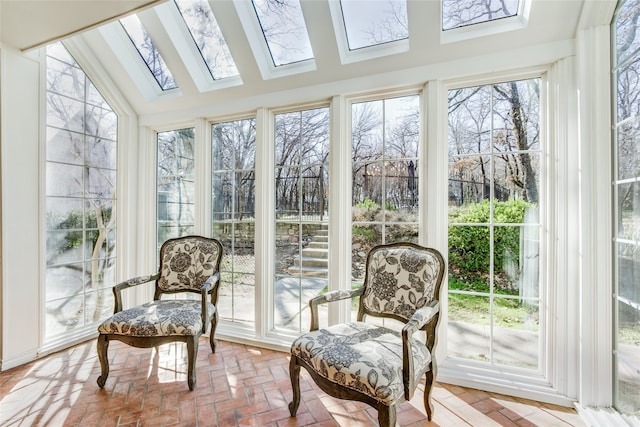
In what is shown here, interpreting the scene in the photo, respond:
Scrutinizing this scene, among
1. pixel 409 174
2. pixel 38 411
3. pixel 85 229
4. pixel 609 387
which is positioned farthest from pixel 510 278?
pixel 85 229

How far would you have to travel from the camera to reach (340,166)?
2.36 m

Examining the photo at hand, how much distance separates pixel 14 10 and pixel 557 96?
354 centimetres

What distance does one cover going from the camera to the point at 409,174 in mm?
2238

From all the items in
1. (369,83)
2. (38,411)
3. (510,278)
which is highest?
(369,83)

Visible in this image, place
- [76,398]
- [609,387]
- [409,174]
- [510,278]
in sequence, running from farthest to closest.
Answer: [409,174] → [510,278] → [76,398] → [609,387]

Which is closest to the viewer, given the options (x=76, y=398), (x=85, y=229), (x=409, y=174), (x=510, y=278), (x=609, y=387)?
(x=609, y=387)

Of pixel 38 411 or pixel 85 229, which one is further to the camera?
pixel 85 229

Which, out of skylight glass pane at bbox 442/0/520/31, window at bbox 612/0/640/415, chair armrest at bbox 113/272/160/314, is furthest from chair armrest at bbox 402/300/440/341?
chair armrest at bbox 113/272/160/314

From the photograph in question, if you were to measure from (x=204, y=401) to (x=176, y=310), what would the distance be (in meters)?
0.63

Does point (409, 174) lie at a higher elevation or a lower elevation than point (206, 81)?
lower

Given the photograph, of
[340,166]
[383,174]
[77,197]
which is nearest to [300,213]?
[340,166]

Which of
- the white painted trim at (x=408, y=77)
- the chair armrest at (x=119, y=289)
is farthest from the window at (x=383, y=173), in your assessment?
the chair armrest at (x=119, y=289)

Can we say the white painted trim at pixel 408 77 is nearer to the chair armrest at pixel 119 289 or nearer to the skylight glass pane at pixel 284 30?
the skylight glass pane at pixel 284 30

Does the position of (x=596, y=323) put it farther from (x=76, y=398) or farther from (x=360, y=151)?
(x=76, y=398)
